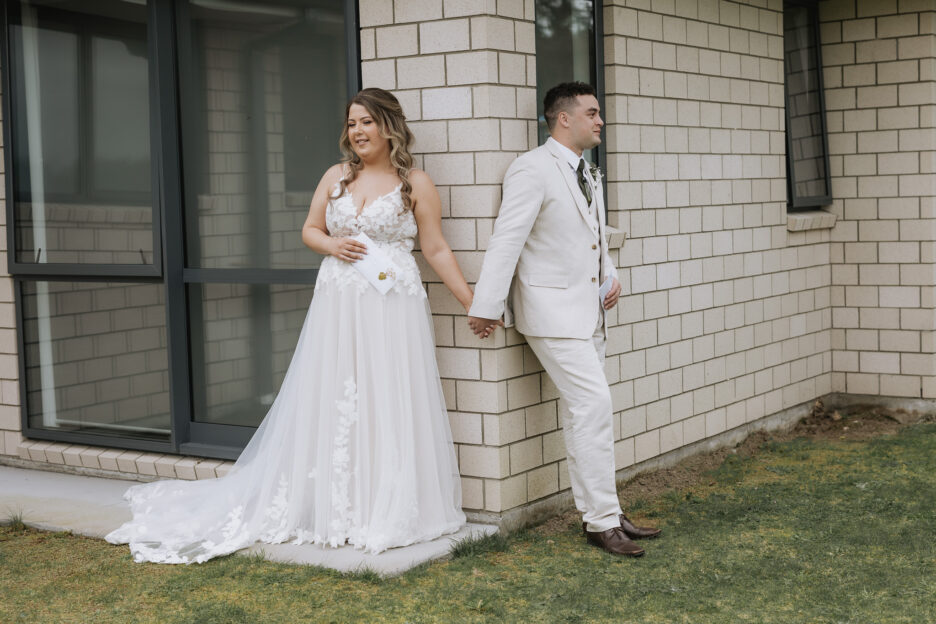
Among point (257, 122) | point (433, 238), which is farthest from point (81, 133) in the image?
point (433, 238)

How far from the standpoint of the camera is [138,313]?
6.68m

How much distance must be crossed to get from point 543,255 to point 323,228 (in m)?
1.03

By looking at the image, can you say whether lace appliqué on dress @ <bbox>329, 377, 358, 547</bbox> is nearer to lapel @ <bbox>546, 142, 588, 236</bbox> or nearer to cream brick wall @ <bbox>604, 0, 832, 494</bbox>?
lapel @ <bbox>546, 142, 588, 236</bbox>

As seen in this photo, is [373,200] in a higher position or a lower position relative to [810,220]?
higher

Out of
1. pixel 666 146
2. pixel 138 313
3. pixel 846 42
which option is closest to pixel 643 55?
pixel 666 146

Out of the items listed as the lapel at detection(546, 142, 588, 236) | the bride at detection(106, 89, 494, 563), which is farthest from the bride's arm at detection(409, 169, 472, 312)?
the lapel at detection(546, 142, 588, 236)

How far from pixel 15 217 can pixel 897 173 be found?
573cm

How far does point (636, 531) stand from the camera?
5.54 metres

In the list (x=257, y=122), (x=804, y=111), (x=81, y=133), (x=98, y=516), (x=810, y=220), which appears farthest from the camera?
(x=804, y=111)

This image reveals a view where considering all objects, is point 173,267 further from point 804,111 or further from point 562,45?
point 804,111

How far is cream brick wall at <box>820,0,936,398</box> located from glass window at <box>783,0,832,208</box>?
92 mm

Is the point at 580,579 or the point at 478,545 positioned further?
the point at 478,545

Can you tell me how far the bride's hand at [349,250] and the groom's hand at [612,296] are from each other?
1165 mm

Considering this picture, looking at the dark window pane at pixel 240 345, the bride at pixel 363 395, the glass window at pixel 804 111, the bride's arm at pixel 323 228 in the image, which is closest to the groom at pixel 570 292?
the bride at pixel 363 395
